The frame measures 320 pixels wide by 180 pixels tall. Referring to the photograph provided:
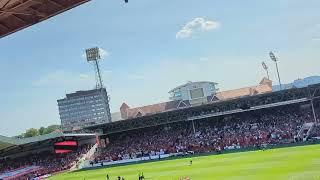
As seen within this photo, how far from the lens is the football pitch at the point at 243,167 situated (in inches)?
1380

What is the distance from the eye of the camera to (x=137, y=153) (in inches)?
2606

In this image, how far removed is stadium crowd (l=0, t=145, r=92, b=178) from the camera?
6681cm

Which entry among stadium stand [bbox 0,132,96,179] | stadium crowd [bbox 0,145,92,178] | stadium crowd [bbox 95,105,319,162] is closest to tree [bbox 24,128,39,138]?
stadium stand [bbox 0,132,96,179]

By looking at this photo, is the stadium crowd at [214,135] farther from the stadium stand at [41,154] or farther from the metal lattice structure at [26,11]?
the metal lattice structure at [26,11]

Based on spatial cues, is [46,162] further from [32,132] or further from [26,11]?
[32,132]

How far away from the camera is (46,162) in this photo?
70.7 meters

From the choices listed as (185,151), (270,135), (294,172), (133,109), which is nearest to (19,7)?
(294,172)

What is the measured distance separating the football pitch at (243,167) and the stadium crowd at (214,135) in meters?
4.95

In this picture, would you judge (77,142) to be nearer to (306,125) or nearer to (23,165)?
(23,165)

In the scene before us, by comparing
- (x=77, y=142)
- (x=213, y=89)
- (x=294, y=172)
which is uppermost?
(x=213, y=89)

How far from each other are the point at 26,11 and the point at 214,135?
55280mm

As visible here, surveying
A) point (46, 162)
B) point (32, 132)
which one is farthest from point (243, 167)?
point (32, 132)

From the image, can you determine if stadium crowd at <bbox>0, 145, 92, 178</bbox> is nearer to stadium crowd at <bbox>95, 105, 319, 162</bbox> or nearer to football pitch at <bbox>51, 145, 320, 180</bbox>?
stadium crowd at <bbox>95, 105, 319, 162</bbox>

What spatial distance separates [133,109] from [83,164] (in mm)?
90869
